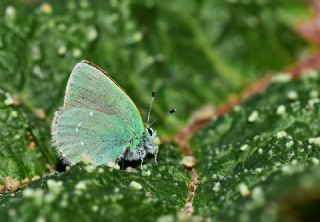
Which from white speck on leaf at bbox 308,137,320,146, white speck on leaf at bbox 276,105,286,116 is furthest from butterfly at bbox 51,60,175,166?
white speck on leaf at bbox 308,137,320,146

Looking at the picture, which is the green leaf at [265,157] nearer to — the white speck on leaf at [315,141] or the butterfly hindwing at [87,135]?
the white speck on leaf at [315,141]

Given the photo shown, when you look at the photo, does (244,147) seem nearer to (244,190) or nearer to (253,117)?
(253,117)

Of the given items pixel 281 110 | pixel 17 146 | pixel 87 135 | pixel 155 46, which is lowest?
pixel 17 146

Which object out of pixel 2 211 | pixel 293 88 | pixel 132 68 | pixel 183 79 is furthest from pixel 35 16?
pixel 2 211

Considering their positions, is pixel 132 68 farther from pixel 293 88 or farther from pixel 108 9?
pixel 293 88

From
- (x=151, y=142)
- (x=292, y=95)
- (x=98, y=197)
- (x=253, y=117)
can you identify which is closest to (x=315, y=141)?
(x=253, y=117)

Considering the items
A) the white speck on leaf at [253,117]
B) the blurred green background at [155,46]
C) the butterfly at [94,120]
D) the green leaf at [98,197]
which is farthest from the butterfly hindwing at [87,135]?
the white speck on leaf at [253,117]

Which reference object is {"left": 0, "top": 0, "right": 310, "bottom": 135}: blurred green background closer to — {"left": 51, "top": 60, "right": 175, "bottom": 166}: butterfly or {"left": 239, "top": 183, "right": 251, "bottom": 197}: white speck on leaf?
{"left": 51, "top": 60, "right": 175, "bottom": 166}: butterfly
